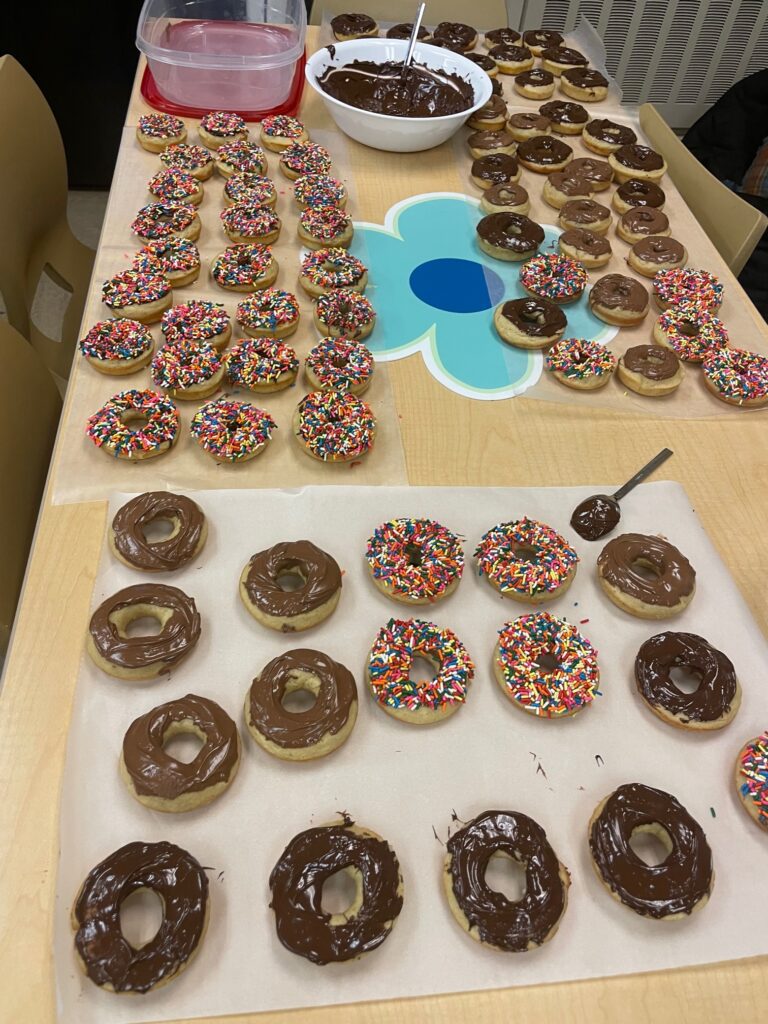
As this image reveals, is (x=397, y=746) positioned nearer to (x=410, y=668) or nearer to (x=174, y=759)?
(x=410, y=668)

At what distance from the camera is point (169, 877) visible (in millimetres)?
1157

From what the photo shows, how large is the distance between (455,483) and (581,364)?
0.57m

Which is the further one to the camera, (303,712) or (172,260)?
(172,260)

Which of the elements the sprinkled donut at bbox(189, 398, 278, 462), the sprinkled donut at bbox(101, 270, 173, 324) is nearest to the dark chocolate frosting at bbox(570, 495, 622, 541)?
the sprinkled donut at bbox(189, 398, 278, 462)

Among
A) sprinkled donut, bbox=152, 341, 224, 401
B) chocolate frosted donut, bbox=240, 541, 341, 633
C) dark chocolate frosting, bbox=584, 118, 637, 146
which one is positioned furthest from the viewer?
dark chocolate frosting, bbox=584, 118, 637, 146

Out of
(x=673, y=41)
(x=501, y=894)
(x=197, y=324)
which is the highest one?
(x=673, y=41)

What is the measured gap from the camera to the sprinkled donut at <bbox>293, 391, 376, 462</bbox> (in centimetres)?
175

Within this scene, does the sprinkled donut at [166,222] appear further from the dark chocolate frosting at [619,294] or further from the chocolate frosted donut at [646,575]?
the chocolate frosted donut at [646,575]

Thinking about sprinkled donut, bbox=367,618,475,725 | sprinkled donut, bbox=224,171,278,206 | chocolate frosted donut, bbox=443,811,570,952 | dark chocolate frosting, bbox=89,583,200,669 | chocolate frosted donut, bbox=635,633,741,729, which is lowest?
chocolate frosted donut, bbox=443,811,570,952

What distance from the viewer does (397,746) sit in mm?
1369

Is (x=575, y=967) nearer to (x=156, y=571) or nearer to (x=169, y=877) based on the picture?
(x=169, y=877)

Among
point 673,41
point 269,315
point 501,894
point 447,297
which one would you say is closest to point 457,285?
point 447,297

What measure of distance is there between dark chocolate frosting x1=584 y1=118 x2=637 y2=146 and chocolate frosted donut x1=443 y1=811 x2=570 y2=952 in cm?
273

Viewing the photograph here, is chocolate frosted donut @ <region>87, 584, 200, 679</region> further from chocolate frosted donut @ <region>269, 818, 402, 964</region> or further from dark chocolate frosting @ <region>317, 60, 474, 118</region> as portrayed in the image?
dark chocolate frosting @ <region>317, 60, 474, 118</region>
